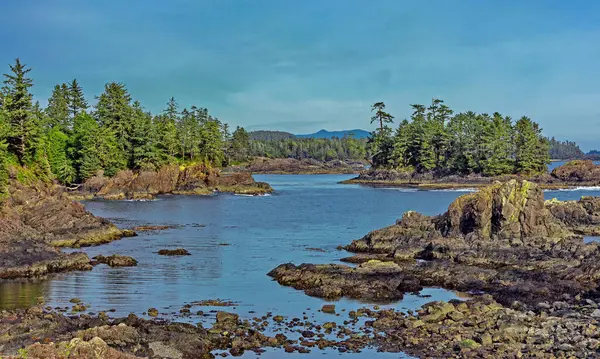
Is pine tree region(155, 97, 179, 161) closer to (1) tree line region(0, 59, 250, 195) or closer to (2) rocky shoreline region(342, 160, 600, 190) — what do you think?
(1) tree line region(0, 59, 250, 195)

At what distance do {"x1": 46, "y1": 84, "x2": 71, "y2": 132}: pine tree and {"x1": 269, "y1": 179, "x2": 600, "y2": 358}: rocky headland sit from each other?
243 feet

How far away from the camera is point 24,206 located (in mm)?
45875

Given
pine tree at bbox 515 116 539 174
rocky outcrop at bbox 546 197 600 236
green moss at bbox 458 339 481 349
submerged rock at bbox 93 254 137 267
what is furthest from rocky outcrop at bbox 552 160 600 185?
green moss at bbox 458 339 481 349

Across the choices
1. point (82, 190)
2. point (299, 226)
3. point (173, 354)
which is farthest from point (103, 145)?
point (173, 354)

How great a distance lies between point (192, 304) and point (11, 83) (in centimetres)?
5413

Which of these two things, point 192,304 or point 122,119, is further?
point 122,119

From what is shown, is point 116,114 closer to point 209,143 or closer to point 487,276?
point 209,143

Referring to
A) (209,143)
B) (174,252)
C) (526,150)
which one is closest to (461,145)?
(526,150)

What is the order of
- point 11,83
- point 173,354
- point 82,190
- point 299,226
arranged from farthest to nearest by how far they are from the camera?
1. point 82,190
2. point 11,83
3. point 299,226
4. point 173,354

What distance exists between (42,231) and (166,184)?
54.8 meters

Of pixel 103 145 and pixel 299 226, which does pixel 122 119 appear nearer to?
pixel 103 145

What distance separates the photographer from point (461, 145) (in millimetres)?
124375

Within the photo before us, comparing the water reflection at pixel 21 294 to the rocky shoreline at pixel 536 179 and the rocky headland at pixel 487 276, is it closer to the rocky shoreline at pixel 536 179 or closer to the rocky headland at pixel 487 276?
the rocky headland at pixel 487 276

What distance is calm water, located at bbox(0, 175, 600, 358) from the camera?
28500mm
